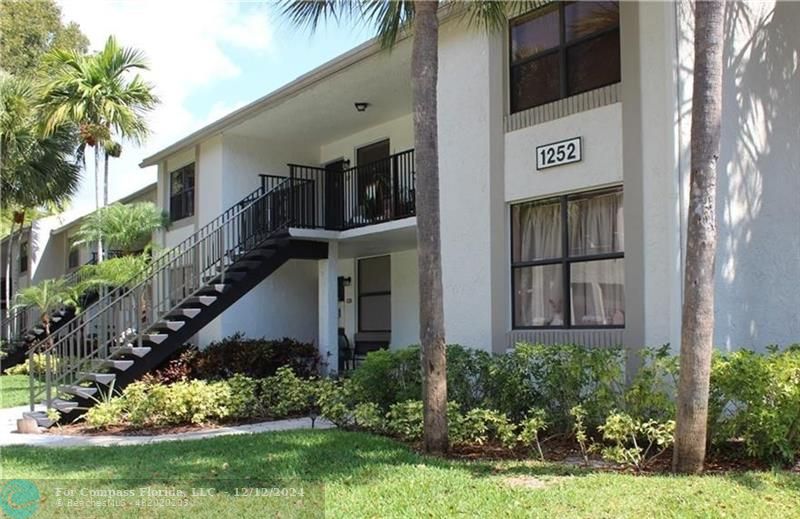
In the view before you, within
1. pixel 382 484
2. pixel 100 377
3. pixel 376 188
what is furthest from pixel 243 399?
pixel 382 484

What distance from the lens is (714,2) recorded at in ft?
21.1

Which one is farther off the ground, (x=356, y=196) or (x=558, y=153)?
(x=356, y=196)

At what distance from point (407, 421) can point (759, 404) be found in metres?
3.73

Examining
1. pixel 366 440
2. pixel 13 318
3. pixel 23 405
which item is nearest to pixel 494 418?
pixel 366 440

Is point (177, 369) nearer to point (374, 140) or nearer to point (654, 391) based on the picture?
point (374, 140)

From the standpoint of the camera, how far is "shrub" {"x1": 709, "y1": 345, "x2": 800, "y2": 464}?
6664 millimetres

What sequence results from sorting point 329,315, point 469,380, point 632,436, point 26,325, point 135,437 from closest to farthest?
point 632,436 < point 469,380 < point 135,437 < point 329,315 < point 26,325

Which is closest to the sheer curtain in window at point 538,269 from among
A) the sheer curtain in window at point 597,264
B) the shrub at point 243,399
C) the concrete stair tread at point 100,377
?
the sheer curtain in window at point 597,264

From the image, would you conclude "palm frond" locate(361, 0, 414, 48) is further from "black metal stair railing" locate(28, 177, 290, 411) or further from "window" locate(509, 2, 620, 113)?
"black metal stair railing" locate(28, 177, 290, 411)

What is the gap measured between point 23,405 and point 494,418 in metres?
10.6

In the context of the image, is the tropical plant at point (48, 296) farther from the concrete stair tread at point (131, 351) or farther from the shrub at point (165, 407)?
the shrub at point (165, 407)

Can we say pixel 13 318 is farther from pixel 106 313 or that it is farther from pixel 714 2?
pixel 714 2

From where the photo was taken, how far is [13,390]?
16734 millimetres

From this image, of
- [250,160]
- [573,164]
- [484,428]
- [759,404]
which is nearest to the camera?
[759,404]
